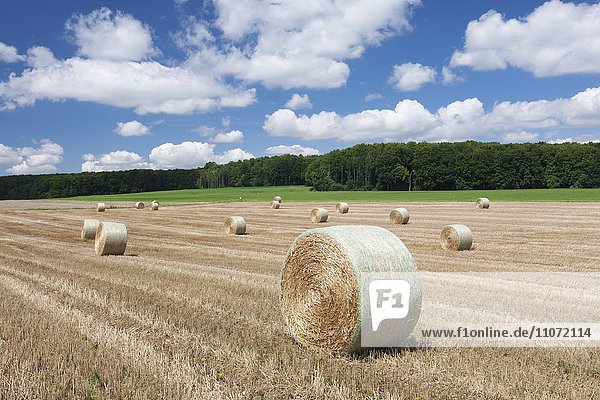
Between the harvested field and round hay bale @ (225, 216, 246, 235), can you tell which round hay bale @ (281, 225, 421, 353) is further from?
round hay bale @ (225, 216, 246, 235)

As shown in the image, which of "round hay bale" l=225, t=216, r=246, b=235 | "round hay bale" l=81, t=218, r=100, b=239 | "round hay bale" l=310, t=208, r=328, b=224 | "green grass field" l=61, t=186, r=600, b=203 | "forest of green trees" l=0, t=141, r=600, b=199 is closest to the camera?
"round hay bale" l=81, t=218, r=100, b=239

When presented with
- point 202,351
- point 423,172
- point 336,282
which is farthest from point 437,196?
point 202,351

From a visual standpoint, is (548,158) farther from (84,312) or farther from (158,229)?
(84,312)

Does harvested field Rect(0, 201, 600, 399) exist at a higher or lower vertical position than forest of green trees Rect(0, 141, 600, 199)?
lower

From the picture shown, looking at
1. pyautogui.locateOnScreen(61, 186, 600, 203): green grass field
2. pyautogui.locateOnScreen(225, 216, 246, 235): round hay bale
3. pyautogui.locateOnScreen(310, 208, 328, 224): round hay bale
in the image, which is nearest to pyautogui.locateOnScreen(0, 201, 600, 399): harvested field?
pyautogui.locateOnScreen(225, 216, 246, 235): round hay bale

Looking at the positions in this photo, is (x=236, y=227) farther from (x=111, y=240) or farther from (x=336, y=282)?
(x=336, y=282)

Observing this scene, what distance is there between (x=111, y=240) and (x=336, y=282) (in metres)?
12.2

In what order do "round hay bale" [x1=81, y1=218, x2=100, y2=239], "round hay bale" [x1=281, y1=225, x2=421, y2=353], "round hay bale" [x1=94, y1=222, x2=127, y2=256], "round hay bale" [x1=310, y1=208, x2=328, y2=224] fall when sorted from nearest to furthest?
"round hay bale" [x1=281, y1=225, x2=421, y2=353], "round hay bale" [x1=94, y1=222, x2=127, y2=256], "round hay bale" [x1=81, y1=218, x2=100, y2=239], "round hay bale" [x1=310, y1=208, x2=328, y2=224]

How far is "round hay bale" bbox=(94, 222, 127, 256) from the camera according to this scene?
677 inches

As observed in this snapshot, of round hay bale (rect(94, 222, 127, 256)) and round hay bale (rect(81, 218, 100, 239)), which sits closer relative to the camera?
round hay bale (rect(94, 222, 127, 256))

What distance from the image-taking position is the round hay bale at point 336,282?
679cm

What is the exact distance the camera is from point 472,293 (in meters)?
10.3

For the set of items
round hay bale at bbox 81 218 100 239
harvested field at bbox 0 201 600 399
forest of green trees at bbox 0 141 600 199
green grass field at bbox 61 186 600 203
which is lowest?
green grass field at bbox 61 186 600 203

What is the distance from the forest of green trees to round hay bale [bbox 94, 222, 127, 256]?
3428 inches
